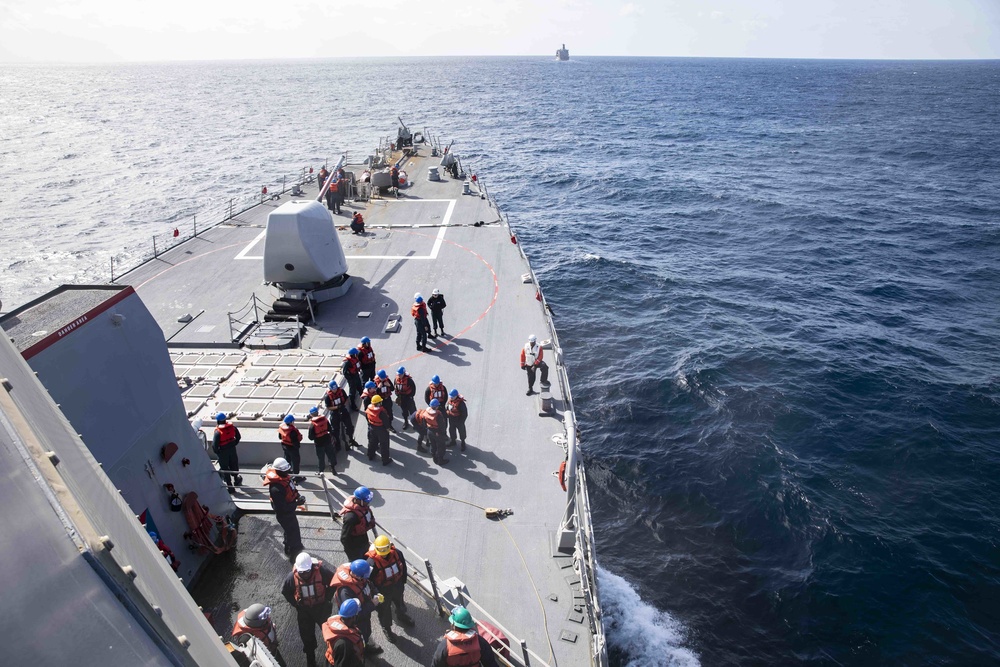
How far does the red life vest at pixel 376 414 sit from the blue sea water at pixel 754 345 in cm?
705

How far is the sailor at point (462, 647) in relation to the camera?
6.18m

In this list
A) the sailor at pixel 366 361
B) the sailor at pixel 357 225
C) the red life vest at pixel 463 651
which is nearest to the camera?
the red life vest at pixel 463 651

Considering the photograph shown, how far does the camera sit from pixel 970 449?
18891mm

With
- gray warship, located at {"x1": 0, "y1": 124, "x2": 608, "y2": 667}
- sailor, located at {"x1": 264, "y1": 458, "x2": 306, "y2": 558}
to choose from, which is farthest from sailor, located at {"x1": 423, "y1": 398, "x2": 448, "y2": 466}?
sailor, located at {"x1": 264, "y1": 458, "x2": 306, "y2": 558}

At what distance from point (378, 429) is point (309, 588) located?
4318mm

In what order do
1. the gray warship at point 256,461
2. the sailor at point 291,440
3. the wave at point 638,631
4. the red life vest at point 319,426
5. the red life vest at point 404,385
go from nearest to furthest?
the gray warship at point 256,461 < the sailor at point 291,440 < the red life vest at point 319,426 < the red life vest at point 404,385 < the wave at point 638,631

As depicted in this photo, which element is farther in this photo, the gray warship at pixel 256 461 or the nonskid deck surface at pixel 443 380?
the nonskid deck surface at pixel 443 380

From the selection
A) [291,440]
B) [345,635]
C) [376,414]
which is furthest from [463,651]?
[291,440]

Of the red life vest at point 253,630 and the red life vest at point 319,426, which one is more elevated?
the red life vest at point 253,630

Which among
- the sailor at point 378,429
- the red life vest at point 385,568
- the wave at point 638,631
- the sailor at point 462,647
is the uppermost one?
the sailor at point 462,647

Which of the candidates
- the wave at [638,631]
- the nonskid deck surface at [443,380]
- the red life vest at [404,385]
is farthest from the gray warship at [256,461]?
the wave at [638,631]

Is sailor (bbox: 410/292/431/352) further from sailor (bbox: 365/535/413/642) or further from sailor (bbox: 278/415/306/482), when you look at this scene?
sailor (bbox: 365/535/413/642)

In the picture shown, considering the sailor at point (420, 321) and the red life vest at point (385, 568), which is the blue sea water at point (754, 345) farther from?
the red life vest at point (385, 568)

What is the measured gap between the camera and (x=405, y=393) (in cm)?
1221
